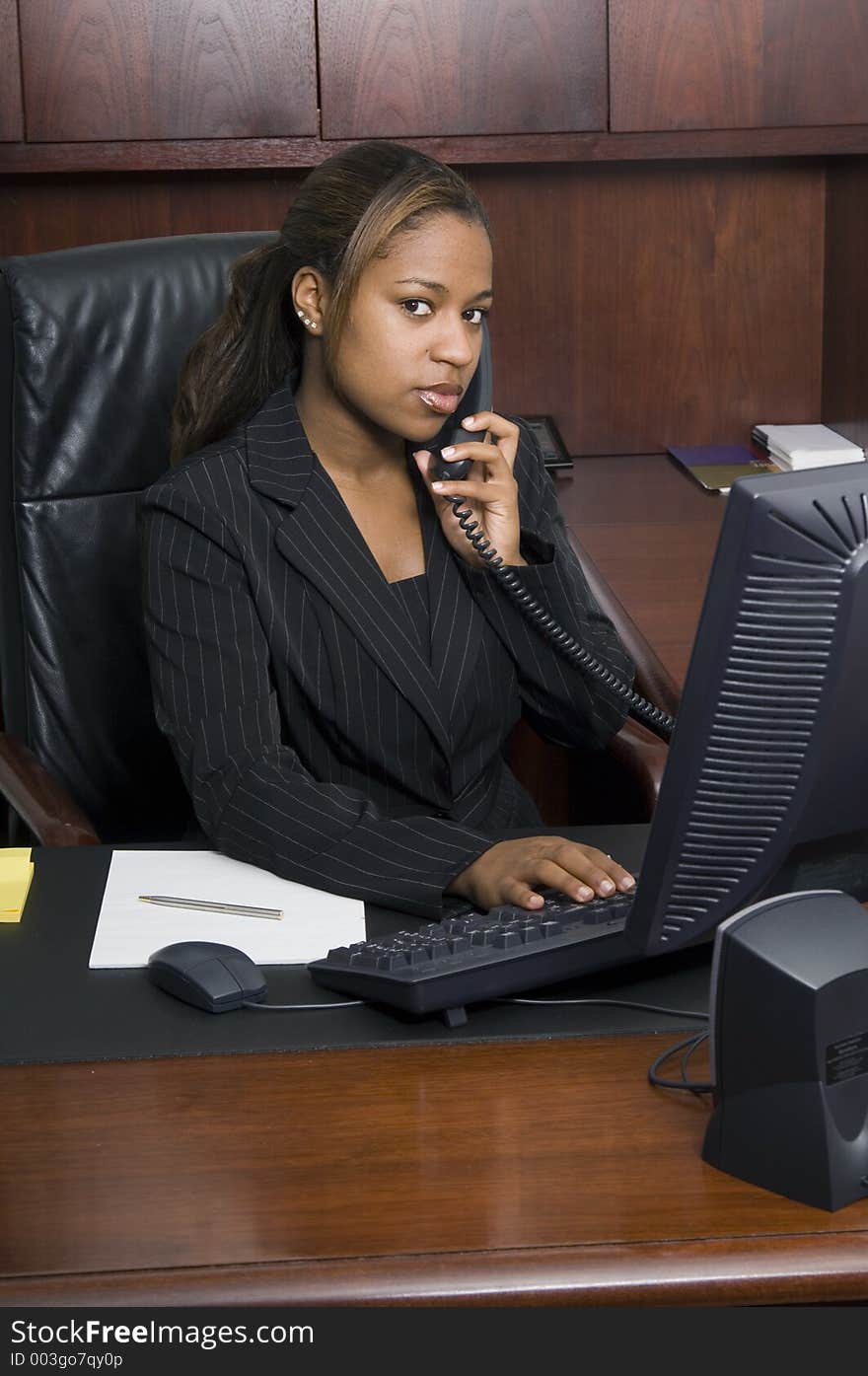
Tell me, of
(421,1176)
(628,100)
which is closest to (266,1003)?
(421,1176)

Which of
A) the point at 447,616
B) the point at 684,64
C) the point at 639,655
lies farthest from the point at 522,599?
the point at 684,64

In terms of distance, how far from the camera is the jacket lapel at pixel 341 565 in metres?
1.72

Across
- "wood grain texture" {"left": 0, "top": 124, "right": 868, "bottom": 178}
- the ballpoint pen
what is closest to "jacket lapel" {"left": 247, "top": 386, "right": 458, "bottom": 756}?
the ballpoint pen

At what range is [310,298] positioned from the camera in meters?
1.77

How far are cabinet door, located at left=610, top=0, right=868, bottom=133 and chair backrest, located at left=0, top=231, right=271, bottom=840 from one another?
3.18 feet

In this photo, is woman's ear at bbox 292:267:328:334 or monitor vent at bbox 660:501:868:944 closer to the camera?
monitor vent at bbox 660:501:868:944

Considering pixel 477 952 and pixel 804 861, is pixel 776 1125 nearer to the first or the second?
pixel 804 861

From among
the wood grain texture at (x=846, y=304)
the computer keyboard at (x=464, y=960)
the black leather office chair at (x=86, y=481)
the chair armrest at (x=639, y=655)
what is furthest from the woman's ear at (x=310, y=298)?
the wood grain texture at (x=846, y=304)

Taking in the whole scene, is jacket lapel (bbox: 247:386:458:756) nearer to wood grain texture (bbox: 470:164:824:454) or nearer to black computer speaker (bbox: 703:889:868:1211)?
black computer speaker (bbox: 703:889:868:1211)

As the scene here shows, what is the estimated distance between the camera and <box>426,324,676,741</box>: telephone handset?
1782mm

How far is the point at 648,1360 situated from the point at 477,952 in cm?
35

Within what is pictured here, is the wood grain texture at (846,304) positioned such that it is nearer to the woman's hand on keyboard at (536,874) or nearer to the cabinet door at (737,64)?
the cabinet door at (737,64)

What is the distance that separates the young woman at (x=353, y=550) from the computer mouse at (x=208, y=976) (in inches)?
10.1

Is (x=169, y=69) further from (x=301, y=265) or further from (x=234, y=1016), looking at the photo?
(x=234, y=1016)
